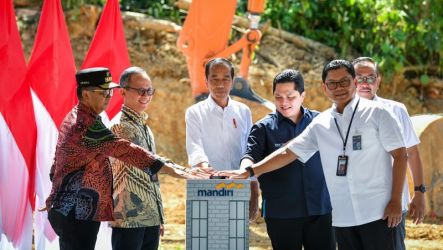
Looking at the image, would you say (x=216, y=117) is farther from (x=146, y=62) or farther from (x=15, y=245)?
(x=146, y=62)

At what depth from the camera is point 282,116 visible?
13.4 feet

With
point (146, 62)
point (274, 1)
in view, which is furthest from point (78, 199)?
point (274, 1)

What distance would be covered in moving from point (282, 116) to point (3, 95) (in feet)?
7.60

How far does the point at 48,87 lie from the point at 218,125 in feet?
6.38

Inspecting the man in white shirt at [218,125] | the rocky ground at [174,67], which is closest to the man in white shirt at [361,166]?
the man in white shirt at [218,125]

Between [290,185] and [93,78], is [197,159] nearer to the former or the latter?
[290,185]

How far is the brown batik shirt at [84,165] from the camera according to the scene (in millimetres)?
3467

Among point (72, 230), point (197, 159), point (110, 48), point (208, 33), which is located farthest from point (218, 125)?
point (208, 33)

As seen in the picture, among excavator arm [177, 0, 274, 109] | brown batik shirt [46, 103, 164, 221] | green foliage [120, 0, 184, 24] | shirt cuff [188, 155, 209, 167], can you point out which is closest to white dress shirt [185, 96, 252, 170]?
shirt cuff [188, 155, 209, 167]

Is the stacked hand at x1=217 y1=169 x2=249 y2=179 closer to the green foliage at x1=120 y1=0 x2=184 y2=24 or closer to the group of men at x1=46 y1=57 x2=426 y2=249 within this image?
the group of men at x1=46 y1=57 x2=426 y2=249

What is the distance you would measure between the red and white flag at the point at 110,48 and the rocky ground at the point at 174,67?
4516 millimetres

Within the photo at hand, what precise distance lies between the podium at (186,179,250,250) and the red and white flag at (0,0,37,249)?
210 centimetres

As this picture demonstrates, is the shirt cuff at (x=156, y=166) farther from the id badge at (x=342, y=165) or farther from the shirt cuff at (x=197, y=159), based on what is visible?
the id badge at (x=342, y=165)

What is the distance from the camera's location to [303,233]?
4.06 metres
